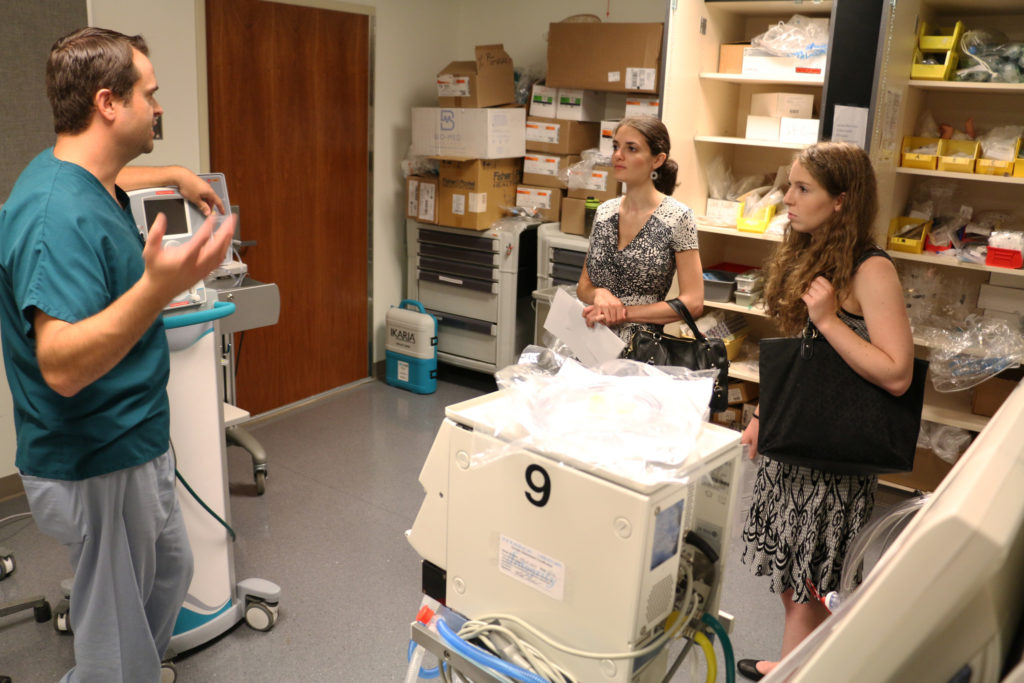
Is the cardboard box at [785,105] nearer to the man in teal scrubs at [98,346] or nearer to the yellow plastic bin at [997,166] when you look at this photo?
the yellow plastic bin at [997,166]

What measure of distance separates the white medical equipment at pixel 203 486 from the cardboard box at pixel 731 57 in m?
2.48

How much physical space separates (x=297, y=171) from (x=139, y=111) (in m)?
2.48

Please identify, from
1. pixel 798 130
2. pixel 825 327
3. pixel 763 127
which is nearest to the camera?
pixel 825 327

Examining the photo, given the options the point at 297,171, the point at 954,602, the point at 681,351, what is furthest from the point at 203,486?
the point at 297,171

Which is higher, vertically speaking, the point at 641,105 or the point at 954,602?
the point at 641,105

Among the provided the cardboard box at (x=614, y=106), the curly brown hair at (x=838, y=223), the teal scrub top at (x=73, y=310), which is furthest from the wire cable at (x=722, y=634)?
the cardboard box at (x=614, y=106)

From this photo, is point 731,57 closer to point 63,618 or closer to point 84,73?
point 84,73

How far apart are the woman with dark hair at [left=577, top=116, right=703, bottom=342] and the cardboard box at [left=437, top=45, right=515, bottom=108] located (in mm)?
1785

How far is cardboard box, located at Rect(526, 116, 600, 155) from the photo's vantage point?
4.20 metres

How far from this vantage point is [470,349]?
4480 millimetres

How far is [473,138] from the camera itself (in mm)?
4078

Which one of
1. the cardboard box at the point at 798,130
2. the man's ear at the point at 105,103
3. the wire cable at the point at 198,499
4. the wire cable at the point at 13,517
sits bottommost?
the wire cable at the point at 13,517

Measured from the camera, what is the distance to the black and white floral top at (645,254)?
Result: 2424mm

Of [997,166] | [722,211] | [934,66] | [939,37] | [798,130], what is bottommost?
[722,211]
